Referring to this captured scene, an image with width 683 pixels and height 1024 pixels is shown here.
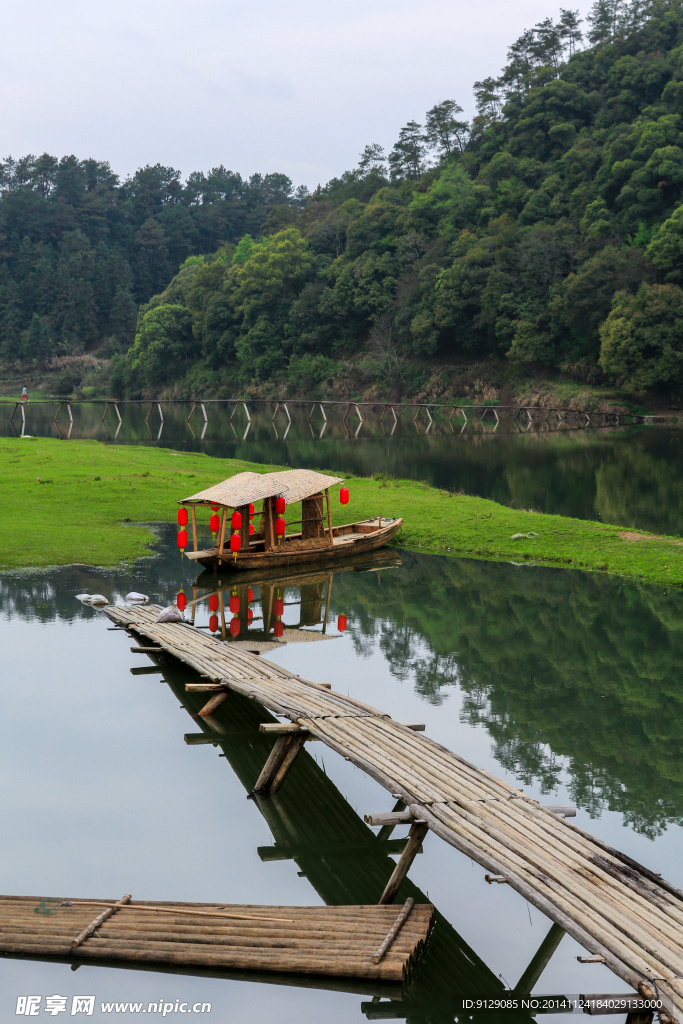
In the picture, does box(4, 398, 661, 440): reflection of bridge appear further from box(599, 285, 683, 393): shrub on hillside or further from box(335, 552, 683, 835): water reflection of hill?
box(335, 552, 683, 835): water reflection of hill

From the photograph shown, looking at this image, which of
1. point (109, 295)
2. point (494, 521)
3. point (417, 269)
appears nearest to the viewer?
point (494, 521)

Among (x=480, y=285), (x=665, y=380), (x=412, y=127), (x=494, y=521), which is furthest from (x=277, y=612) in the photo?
(x=412, y=127)

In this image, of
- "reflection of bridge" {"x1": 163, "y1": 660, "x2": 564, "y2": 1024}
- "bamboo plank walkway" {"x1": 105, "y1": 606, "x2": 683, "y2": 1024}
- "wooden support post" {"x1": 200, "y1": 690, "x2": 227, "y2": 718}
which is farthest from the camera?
"wooden support post" {"x1": 200, "y1": 690, "x2": 227, "y2": 718}

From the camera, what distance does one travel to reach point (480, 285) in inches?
3002

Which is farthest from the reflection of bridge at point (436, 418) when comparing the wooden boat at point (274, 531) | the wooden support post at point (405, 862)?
the wooden support post at point (405, 862)

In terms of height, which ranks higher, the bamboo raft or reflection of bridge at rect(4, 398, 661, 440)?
reflection of bridge at rect(4, 398, 661, 440)

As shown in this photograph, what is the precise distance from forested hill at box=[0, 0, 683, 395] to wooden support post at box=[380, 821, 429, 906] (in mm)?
57980

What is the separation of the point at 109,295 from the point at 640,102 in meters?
78.2

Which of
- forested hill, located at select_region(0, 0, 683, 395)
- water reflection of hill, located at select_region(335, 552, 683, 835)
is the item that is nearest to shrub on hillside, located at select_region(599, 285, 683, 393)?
forested hill, located at select_region(0, 0, 683, 395)

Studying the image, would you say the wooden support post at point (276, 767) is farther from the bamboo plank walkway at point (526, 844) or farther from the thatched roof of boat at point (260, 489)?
the thatched roof of boat at point (260, 489)

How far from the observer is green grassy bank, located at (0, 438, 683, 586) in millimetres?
23312

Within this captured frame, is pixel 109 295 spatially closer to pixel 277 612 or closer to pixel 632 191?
pixel 632 191

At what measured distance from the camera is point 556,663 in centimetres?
1630

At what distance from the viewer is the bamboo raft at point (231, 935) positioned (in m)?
7.55
